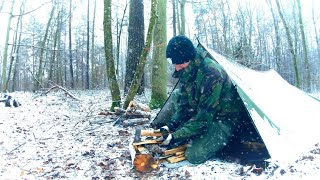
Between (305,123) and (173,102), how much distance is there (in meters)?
2.02

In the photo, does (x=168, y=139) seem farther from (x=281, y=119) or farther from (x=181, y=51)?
(x=281, y=119)

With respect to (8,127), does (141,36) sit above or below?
above

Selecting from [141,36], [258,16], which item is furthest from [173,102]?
[258,16]


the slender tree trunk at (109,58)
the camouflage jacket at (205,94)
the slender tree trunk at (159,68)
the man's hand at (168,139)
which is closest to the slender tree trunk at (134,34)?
the slender tree trunk at (159,68)

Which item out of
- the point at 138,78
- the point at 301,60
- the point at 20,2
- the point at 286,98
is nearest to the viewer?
the point at 286,98

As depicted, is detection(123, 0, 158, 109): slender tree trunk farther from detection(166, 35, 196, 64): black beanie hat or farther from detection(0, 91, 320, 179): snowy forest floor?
detection(166, 35, 196, 64): black beanie hat

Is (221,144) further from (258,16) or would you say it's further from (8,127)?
(258,16)

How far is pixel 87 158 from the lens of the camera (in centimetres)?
385

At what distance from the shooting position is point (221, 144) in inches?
134

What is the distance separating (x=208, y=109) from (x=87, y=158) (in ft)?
5.92

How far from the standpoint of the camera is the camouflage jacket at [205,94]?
3465 mm

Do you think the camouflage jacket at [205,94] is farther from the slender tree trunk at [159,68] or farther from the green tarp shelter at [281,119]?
the slender tree trunk at [159,68]

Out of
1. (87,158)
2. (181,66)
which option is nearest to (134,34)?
(181,66)

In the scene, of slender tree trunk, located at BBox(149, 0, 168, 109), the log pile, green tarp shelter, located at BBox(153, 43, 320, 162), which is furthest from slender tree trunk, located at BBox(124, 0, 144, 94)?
the log pile
